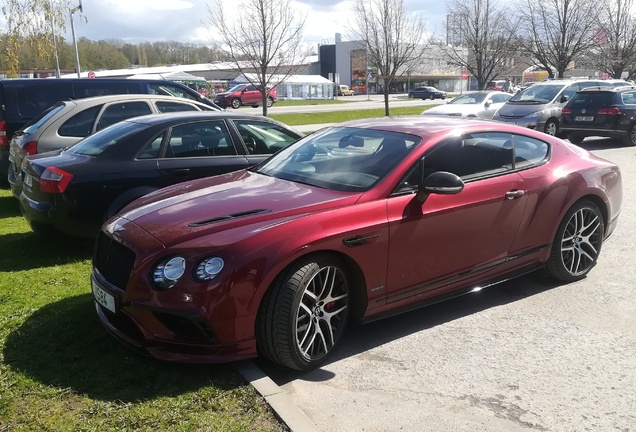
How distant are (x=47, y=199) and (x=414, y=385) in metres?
3.89

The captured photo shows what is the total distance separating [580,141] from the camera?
55.7 ft

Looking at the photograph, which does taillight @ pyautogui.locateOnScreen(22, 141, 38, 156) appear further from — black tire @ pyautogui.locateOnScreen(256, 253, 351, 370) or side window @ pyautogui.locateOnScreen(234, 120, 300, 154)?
black tire @ pyautogui.locateOnScreen(256, 253, 351, 370)

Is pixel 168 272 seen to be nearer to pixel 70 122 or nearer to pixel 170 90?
pixel 70 122

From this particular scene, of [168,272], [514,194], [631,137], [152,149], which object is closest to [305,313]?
[168,272]

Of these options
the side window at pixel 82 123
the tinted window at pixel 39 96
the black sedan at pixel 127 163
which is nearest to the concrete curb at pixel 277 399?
the black sedan at pixel 127 163

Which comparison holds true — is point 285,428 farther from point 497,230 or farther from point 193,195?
point 497,230

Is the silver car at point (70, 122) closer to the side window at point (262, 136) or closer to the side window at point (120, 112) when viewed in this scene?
the side window at point (120, 112)

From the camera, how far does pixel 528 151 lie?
16.5ft

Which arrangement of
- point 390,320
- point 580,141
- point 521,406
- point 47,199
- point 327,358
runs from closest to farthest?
point 521,406
point 327,358
point 390,320
point 47,199
point 580,141

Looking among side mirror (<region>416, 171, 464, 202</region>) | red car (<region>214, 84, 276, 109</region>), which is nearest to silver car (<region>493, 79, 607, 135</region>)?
side mirror (<region>416, 171, 464, 202</region>)

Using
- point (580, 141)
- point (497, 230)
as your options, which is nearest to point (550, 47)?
point (580, 141)

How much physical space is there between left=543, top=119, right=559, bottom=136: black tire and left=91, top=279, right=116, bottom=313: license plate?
49.5ft

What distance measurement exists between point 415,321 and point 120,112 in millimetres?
5458

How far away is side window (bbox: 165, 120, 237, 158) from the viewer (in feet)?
19.7
